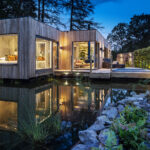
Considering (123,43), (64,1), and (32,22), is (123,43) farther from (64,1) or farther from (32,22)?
(32,22)

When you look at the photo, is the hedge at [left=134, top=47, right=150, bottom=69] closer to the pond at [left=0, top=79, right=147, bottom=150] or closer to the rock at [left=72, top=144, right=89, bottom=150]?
the pond at [left=0, top=79, right=147, bottom=150]

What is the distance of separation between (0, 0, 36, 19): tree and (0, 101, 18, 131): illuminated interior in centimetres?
1474

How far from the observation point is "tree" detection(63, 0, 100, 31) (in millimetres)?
18953

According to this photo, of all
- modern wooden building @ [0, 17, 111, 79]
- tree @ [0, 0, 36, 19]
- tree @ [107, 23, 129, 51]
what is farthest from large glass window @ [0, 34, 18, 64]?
tree @ [107, 23, 129, 51]

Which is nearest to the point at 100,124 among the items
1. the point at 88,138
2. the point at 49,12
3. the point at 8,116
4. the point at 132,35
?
the point at 88,138

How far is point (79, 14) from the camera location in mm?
19312

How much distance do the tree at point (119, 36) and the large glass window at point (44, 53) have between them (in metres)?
29.1

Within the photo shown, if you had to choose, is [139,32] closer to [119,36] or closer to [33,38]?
[119,36]

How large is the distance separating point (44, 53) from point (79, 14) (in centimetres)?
1050

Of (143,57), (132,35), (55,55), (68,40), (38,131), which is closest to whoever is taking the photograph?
(38,131)

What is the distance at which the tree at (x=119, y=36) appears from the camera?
37312 mm

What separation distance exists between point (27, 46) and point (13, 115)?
5332mm

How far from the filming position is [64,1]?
18.6m

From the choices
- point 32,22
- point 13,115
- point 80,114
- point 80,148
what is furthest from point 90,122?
point 32,22
